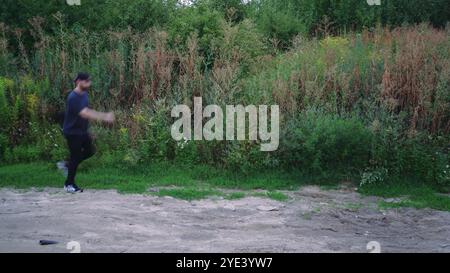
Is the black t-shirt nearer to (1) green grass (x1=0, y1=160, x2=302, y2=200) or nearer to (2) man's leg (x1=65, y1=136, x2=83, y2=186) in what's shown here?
(2) man's leg (x1=65, y1=136, x2=83, y2=186)

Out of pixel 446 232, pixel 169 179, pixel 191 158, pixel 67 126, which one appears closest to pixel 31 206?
pixel 67 126

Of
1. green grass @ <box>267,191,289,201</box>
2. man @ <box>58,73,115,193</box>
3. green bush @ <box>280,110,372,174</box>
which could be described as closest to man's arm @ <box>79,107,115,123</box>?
man @ <box>58,73,115,193</box>

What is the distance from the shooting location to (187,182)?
34.3ft

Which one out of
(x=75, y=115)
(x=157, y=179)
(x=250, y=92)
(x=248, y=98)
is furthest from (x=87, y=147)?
(x=250, y=92)

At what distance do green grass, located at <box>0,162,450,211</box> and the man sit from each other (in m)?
0.69

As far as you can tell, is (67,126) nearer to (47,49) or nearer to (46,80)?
(46,80)

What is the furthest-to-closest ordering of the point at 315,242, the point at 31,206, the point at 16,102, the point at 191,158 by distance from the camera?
the point at 16,102 → the point at 191,158 → the point at 31,206 → the point at 315,242

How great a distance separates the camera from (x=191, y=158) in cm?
1128

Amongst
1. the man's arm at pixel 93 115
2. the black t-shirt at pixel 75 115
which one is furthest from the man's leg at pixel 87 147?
the man's arm at pixel 93 115

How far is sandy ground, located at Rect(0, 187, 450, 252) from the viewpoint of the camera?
7285 millimetres

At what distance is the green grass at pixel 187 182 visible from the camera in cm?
979

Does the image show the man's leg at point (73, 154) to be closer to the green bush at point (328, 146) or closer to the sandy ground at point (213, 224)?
the sandy ground at point (213, 224)

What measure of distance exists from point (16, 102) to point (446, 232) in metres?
9.24

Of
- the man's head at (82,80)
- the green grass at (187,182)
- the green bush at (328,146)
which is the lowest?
the green grass at (187,182)
